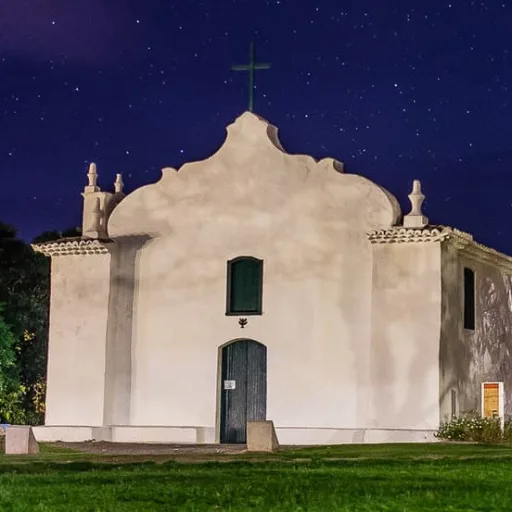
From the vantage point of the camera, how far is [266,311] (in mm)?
26016

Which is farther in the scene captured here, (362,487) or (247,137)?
(247,137)

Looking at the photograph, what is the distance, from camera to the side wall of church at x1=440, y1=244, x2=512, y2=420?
81.4 ft

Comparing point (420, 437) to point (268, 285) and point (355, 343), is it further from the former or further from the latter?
point (268, 285)

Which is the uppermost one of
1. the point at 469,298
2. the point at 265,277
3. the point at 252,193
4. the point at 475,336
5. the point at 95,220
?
the point at 252,193

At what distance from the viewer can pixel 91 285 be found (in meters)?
27.4

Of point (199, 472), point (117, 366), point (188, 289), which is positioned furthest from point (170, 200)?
point (199, 472)

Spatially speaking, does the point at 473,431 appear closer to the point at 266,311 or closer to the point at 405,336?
the point at 405,336

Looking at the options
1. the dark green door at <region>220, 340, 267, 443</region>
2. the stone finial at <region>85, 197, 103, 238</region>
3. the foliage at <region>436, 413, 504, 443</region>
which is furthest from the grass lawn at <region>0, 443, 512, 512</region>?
the stone finial at <region>85, 197, 103, 238</region>

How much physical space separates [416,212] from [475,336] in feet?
12.2

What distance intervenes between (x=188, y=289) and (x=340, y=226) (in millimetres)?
3897

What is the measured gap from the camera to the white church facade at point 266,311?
24625 mm

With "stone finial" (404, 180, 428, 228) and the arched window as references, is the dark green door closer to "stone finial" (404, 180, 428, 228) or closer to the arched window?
the arched window

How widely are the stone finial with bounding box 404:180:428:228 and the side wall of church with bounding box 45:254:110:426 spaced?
23.5 ft

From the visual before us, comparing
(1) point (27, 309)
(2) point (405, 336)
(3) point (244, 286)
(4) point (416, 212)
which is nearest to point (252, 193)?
(3) point (244, 286)
